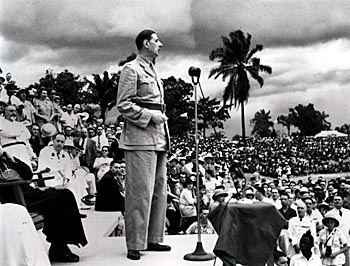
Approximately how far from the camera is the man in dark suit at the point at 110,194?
6.52 metres

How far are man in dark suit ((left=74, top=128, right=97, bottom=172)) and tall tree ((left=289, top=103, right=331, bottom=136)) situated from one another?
5.20 m

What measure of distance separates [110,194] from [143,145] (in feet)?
10.3

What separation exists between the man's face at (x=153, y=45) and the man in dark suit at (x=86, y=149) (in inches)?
167

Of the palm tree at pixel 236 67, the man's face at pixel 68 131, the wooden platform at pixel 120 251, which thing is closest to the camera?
the wooden platform at pixel 120 251

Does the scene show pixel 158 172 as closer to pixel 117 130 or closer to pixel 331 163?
pixel 117 130

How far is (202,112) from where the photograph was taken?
801cm

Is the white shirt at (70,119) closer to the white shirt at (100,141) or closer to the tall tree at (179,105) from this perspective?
the white shirt at (100,141)

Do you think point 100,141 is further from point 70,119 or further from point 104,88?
point 104,88

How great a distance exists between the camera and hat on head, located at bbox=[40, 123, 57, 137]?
22.6 ft

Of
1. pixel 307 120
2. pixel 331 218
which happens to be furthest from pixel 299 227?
pixel 307 120


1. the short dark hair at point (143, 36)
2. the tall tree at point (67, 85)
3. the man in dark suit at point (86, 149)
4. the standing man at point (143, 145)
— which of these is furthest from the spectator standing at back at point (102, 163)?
the short dark hair at point (143, 36)

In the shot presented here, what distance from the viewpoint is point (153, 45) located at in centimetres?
361

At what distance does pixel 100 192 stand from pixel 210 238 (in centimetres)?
242

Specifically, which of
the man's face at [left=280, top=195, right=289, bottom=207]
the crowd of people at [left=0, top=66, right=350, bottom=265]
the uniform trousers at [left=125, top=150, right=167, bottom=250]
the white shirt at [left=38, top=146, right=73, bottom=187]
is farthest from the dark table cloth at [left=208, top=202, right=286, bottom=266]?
the man's face at [left=280, top=195, right=289, bottom=207]
